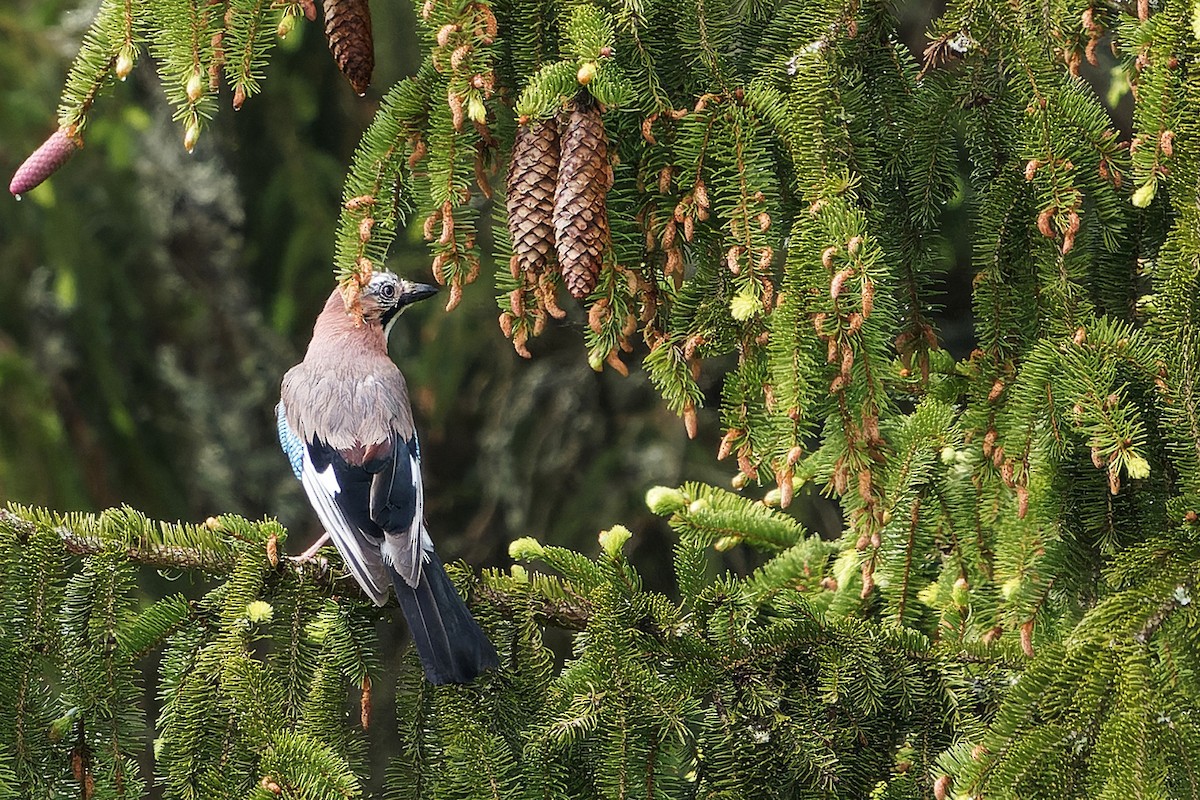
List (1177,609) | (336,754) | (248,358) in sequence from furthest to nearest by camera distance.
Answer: (248,358) < (336,754) < (1177,609)

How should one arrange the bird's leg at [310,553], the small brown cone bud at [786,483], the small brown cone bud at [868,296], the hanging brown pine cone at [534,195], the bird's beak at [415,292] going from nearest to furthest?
the small brown cone bud at [868,296]
the small brown cone bud at [786,483]
the hanging brown pine cone at [534,195]
the bird's leg at [310,553]
the bird's beak at [415,292]

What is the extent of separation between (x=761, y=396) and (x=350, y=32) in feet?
3.50

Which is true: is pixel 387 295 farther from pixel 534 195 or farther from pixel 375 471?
pixel 534 195

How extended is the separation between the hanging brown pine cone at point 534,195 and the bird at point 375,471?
1.08ft

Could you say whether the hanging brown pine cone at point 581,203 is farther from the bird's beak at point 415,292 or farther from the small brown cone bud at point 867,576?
the bird's beak at point 415,292

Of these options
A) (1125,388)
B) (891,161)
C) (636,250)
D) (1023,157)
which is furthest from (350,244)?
(1125,388)

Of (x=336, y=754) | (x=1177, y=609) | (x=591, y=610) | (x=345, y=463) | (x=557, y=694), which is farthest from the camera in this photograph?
(x=345, y=463)

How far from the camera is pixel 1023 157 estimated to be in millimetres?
2357

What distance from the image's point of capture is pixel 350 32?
2.64 metres

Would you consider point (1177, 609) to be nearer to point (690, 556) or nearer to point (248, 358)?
point (690, 556)

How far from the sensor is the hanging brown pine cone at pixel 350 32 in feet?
8.63

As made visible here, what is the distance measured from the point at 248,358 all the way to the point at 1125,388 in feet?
17.6

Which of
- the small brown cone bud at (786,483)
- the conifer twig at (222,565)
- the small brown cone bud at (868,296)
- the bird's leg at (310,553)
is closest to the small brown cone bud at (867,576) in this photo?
the small brown cone bud at (786,483)

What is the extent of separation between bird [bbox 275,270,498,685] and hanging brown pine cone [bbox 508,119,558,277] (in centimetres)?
33
